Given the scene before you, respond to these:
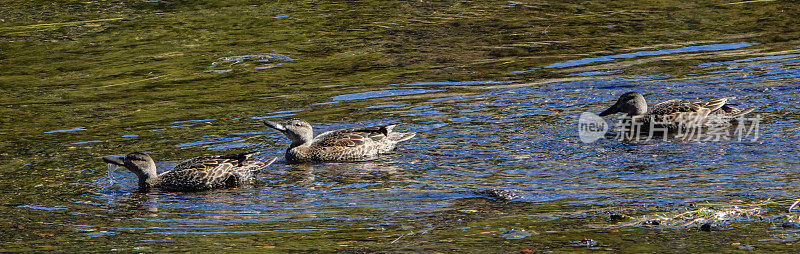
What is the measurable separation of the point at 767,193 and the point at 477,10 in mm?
12658

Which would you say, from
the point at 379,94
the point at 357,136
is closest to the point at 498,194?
the point at 357,136

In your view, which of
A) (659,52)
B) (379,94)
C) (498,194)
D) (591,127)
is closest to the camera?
(498,194)

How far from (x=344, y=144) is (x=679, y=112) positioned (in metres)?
3.72

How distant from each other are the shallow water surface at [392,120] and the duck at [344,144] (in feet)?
0.54

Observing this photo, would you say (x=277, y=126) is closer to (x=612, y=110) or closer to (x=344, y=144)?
(x=344, y=144)

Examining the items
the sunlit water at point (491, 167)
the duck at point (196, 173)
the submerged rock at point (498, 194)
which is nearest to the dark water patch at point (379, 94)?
the sunlit water at point (491, 167)

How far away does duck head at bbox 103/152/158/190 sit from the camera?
1069 cm

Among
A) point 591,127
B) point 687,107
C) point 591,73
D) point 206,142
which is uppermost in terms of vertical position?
point 687,107

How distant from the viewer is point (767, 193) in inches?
352

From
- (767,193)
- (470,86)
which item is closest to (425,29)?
(470,86)

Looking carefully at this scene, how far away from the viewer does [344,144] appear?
38.8 ft

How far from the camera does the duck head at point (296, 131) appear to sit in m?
12.0

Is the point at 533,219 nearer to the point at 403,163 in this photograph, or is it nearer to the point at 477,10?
the point at 403,163

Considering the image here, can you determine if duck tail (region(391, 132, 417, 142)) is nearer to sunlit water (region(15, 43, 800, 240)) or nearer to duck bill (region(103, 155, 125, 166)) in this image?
sunlit water (region(15, 43, 800, 240))
